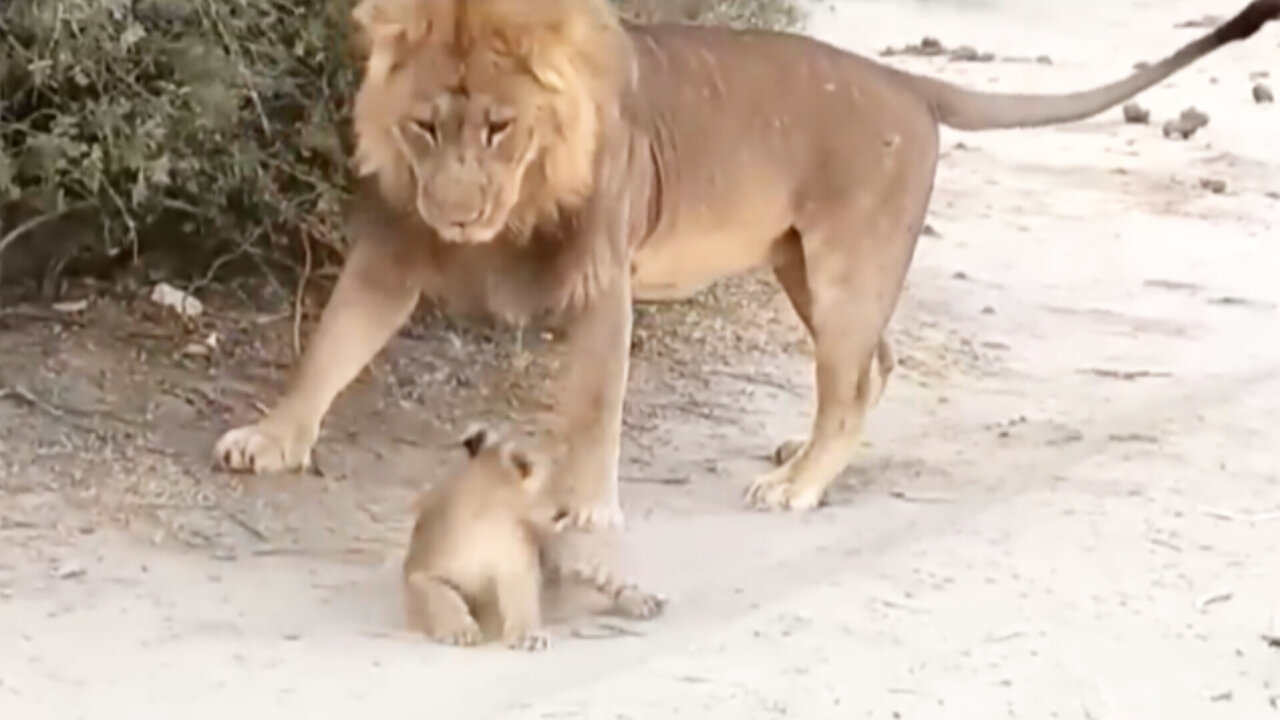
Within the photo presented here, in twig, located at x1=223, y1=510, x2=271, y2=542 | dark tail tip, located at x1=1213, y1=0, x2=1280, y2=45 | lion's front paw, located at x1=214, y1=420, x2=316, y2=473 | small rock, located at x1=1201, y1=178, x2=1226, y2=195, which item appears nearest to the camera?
twig, located at x1=223, y1=510, x2=271, y2=542

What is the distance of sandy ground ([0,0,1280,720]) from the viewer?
4090 millimetres

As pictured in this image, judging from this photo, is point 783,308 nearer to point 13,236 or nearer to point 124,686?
point 13,236

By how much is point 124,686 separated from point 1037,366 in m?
3.63

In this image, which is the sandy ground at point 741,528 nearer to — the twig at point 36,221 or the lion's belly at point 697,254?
the twig at point 36,221

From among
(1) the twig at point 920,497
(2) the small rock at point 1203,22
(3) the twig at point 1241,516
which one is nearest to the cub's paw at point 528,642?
(1) the twig at point 920,497

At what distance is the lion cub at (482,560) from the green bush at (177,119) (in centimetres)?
142

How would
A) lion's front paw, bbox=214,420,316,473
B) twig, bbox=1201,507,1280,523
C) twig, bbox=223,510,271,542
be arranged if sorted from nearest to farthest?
twig, bbox=223,510,271,542
lion's front paw, bbox=214,420,316,473
twig, bbox=1201,507,1280,523

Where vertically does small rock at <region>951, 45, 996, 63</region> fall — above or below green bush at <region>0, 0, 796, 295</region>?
below

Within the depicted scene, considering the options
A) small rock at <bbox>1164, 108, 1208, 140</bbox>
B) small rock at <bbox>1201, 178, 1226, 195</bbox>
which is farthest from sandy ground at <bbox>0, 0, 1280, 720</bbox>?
small rock at <bbox>1164, 108, 1208, 140</bbox>

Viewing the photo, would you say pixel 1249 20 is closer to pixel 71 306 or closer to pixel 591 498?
pixel 591 498

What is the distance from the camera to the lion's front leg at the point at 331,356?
523 centimetres

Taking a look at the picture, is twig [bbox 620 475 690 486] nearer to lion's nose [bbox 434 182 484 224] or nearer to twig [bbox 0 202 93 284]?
lion's nose [bbox 434 182 484 224]

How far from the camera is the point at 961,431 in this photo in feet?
20.5

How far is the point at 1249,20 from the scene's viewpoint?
18.7 ft
